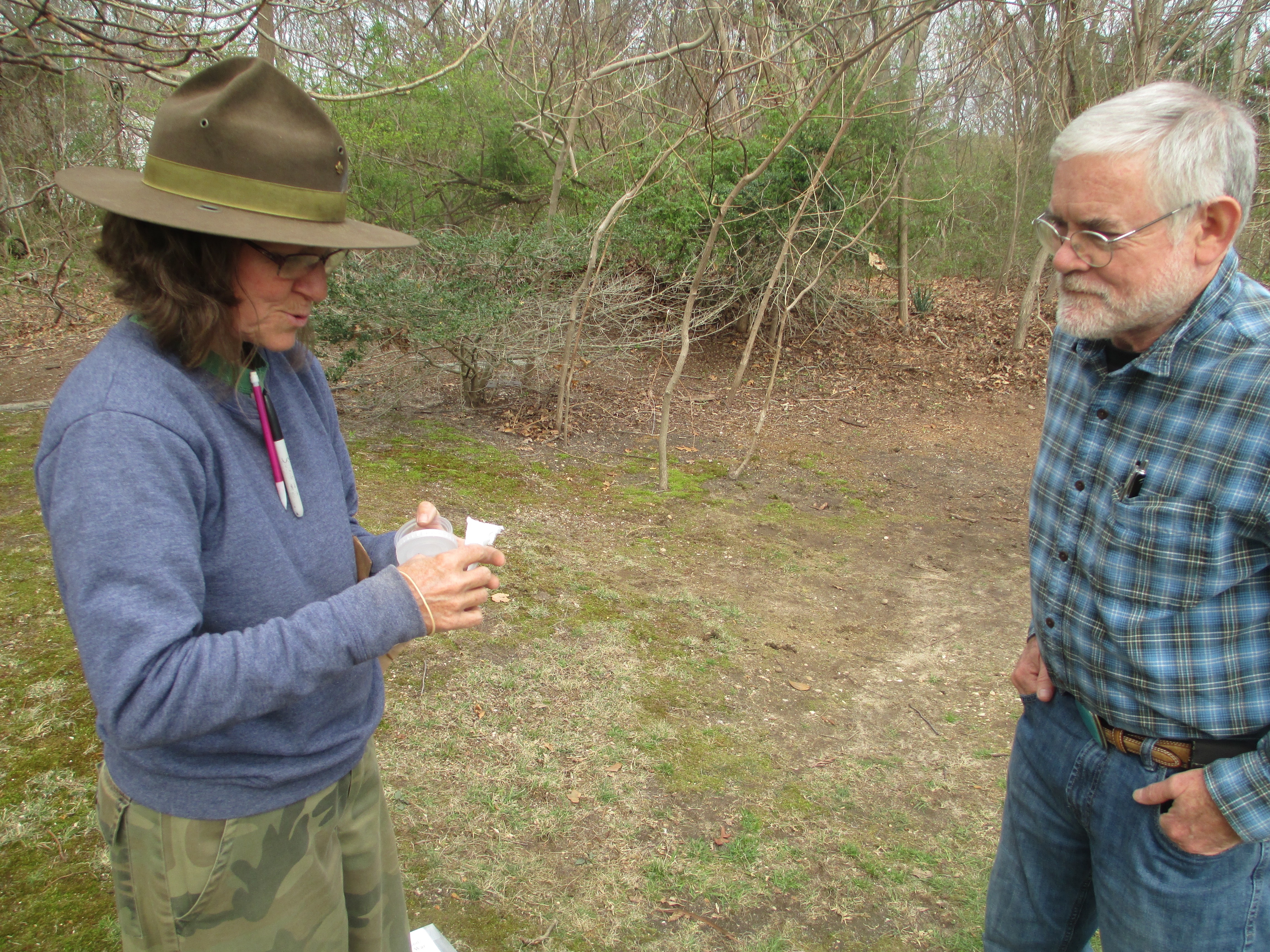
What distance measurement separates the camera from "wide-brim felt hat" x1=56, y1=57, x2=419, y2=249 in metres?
1.24

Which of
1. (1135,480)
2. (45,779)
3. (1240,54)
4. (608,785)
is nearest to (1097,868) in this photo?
(1135,480)

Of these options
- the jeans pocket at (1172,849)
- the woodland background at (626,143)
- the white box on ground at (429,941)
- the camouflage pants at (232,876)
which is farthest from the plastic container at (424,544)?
the woodland background at (626,143)

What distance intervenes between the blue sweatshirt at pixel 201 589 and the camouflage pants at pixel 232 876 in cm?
4

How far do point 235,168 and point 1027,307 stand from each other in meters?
11.3

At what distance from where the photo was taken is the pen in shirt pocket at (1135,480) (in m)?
1.53

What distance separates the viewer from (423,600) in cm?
129

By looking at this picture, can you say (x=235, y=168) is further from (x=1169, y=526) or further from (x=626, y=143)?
(x=626, y=143)

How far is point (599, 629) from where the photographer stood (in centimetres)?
421

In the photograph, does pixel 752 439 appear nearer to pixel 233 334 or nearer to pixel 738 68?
pixel 738 68

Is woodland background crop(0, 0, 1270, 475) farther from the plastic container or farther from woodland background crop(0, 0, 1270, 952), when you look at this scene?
the plastic container

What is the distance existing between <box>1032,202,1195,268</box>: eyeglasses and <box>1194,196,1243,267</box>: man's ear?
0.04m

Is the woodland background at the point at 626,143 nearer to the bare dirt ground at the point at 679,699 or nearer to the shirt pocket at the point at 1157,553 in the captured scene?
the bare dirt ground at the point at 679,699

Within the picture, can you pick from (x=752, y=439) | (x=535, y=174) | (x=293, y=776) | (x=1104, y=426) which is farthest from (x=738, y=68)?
(x=535, y=174)

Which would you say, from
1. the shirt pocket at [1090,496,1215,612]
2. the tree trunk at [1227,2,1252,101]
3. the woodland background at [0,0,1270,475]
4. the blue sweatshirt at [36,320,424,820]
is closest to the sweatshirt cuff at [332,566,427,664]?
the blue sweatshirt at [36,320,424,820]
